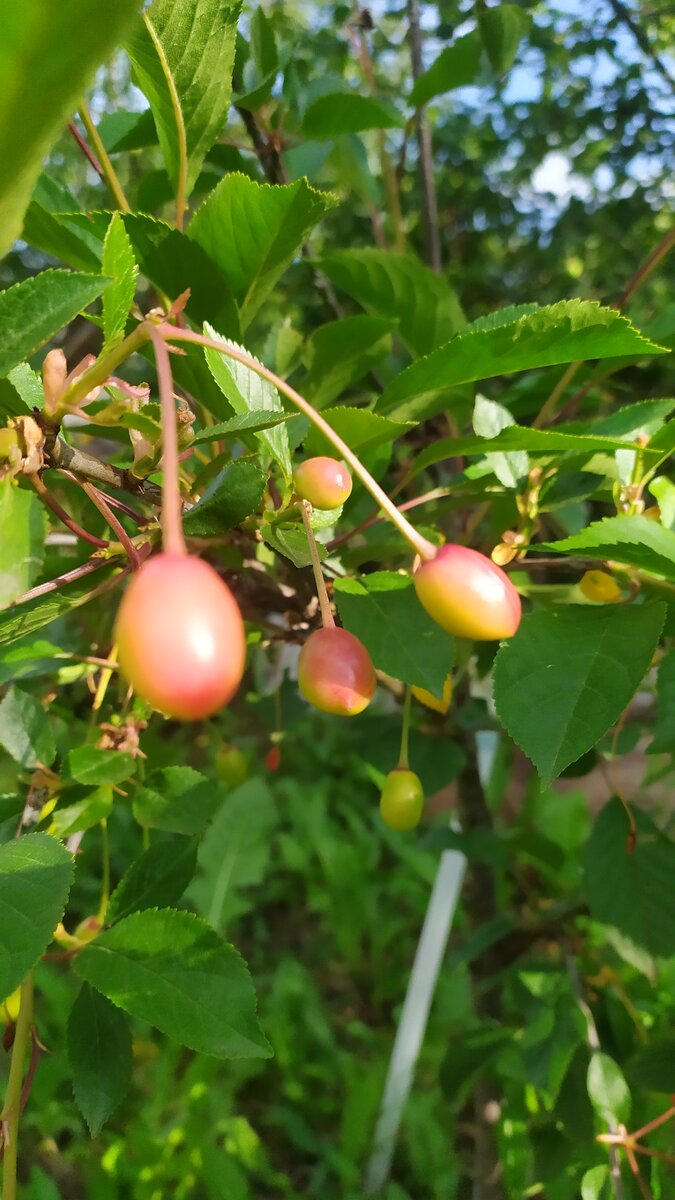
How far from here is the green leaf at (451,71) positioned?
1.99ft

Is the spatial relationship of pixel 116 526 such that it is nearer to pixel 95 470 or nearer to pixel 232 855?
pixel 95 470

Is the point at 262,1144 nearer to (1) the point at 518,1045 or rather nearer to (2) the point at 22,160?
(1) the point at 518,1045

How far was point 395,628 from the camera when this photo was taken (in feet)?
1.23

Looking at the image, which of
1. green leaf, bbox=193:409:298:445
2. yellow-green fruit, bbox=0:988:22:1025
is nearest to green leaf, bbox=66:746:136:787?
yellow-green fruit, bbox=0:988:22:1025

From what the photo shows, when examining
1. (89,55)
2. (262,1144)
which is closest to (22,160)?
(89,55)

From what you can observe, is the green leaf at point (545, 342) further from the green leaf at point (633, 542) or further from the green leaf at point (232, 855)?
the green leaf at point (232, 855)

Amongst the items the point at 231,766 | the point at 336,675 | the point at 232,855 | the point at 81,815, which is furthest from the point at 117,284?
the point at 232,855

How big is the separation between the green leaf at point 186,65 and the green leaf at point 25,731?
29 centimetres

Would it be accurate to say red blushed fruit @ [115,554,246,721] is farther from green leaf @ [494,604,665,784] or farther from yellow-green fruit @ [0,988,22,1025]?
yellow-green fruit @ [0,988,22,1025]

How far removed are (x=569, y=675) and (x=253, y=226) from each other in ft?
0.80

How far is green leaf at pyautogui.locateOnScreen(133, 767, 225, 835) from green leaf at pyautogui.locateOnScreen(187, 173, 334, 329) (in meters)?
0.24

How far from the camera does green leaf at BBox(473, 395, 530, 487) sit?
1.36 ft

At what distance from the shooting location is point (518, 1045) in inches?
29.0

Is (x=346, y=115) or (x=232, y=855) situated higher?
(x=346, y=115)
